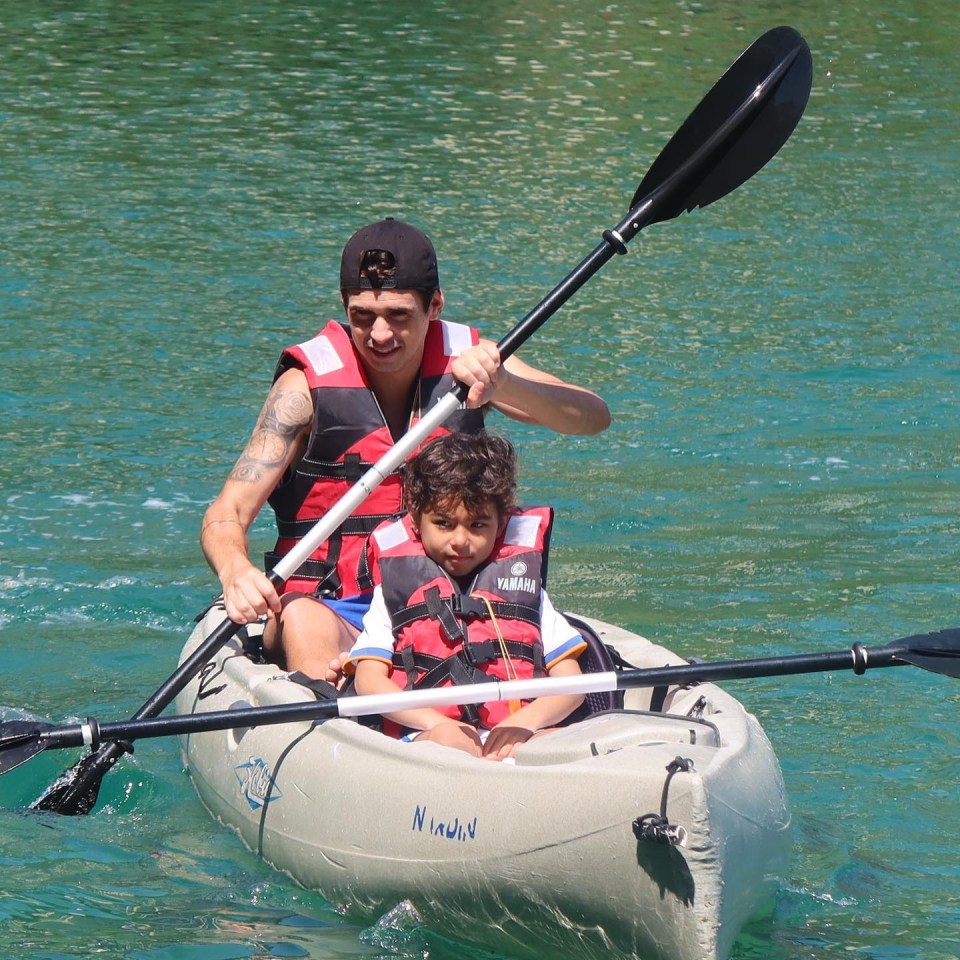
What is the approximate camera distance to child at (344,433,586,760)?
4203 mm

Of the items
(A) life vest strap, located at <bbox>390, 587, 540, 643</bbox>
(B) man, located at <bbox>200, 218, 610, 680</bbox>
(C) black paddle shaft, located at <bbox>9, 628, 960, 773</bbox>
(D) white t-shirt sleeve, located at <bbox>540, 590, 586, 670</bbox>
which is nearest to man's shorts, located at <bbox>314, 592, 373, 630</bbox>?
(B) man, located at <bbox>200, 218, 610, 680</bbox>

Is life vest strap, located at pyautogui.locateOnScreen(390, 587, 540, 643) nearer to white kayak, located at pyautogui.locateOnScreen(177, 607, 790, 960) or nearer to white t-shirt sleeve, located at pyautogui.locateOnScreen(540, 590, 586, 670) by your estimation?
white t-shirt sleeve, located at pyautogui.locateOnScreen(540, 590, 586, 670)

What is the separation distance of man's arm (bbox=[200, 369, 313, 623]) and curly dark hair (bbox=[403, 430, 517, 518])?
46cm

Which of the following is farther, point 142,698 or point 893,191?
point 893,191

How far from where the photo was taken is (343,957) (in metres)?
3.89

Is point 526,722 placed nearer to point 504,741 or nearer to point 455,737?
point 504,741

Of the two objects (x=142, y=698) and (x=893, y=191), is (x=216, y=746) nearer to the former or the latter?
(x=142, y=698)

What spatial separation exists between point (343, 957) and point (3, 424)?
4.99 meters

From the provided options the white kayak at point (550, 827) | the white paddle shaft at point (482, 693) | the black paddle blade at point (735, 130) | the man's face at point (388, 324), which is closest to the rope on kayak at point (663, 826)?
the white kayak at point (550, 827)

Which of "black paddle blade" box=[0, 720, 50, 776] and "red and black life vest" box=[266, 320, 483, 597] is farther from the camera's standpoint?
"red and black life vest" box=[266, 320, 483, 597]

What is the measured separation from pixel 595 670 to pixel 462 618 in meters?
0.39

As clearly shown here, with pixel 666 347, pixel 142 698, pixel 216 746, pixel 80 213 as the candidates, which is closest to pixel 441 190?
pixel 80 213

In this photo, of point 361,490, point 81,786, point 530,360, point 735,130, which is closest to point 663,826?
point 361,490

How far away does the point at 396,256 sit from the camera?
4562mm
